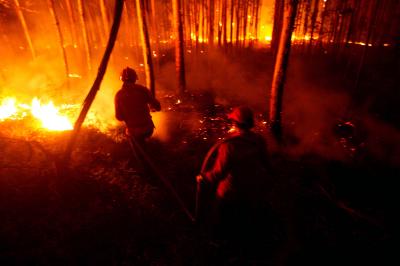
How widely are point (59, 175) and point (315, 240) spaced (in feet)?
15.5

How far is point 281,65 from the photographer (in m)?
7.11

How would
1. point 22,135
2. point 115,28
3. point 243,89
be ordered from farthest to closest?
point 243,89
point 22,135
point 115,28

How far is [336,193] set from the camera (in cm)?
562

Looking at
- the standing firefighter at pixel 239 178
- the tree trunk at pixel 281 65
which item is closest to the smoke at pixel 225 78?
the tree trunk at pixel 281 65

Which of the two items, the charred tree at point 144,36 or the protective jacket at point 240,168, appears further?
the charred tree at point 144,36

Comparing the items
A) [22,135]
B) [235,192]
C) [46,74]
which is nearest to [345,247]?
[235,192]

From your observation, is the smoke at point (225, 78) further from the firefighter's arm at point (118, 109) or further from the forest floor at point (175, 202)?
the firefighter's arm at point (118, 109)

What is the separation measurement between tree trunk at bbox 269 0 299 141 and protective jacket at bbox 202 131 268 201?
4.38m

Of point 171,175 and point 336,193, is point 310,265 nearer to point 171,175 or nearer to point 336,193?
point 336,193

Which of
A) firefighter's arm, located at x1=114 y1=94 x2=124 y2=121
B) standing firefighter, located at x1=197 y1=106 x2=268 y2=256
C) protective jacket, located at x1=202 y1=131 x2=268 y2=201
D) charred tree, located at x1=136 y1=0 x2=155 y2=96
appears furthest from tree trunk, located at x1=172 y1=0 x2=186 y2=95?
protective jacket, located at x1=202 y1=131 x2=268 y2=201

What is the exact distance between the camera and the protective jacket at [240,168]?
3.22 m

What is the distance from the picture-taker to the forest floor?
13.0ft

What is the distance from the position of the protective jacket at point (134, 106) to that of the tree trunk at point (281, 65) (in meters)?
3.67

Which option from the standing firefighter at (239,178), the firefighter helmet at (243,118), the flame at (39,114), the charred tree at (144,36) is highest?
the charred tree at (144,36)
